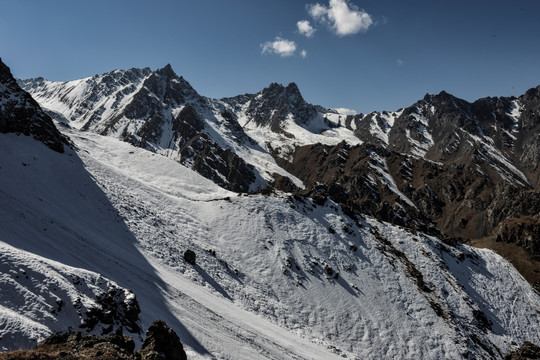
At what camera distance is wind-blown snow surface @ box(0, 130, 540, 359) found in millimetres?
28062

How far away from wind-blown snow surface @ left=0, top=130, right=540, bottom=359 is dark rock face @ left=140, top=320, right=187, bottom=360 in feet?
20.0

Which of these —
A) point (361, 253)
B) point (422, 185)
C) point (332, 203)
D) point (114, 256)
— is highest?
point (422, 185)

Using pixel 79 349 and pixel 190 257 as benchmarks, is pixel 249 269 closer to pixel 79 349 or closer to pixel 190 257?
pixel 190 257

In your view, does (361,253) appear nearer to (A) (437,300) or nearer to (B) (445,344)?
(A) (437,300)

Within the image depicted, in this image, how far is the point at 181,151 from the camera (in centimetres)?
19212

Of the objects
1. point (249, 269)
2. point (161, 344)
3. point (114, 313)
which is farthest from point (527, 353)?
point (114, 313)

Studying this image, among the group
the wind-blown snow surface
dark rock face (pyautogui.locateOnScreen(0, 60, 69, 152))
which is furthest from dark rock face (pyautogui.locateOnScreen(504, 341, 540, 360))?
dark rock face (pyautogui.locateOnScreen(0, 60, 69, 152))

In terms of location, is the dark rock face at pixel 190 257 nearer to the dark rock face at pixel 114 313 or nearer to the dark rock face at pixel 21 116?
the dark rock face at pixel 114 313

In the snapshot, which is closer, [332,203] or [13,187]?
[13,187]

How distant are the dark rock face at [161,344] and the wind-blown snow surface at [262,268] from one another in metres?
6.10

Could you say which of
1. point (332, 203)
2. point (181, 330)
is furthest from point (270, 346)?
point (332, 203)

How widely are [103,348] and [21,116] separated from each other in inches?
1990

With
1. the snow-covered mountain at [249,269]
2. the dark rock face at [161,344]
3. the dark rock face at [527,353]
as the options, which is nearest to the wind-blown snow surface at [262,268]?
the snow-covered mountain at [249,269]

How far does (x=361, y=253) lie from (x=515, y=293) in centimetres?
3109
